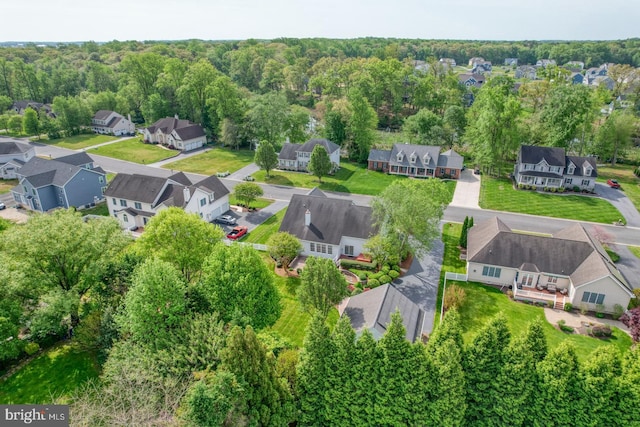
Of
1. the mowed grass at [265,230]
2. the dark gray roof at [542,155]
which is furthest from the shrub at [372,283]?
the dark gray roof at [542,155]

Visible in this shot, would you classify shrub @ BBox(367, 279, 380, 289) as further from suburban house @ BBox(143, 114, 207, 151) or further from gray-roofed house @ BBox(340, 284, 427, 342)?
suburban house @ BBox(143, 114, 207, 151)

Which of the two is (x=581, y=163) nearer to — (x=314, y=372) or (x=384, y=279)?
(x=384, y=279)

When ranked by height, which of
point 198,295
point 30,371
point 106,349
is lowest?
point 30,371

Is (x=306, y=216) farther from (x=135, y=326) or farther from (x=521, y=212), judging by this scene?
(x=521, y=212)

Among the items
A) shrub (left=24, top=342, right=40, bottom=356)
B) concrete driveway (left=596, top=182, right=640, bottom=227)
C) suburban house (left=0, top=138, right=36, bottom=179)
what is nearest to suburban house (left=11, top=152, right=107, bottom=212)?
suburban house (left=0, top=138, right=36, bottom=179)

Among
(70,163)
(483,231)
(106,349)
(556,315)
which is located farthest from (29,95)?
(556,315)

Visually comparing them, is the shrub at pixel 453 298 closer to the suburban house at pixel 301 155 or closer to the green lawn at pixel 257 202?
the green lawn at pixel 257 202
